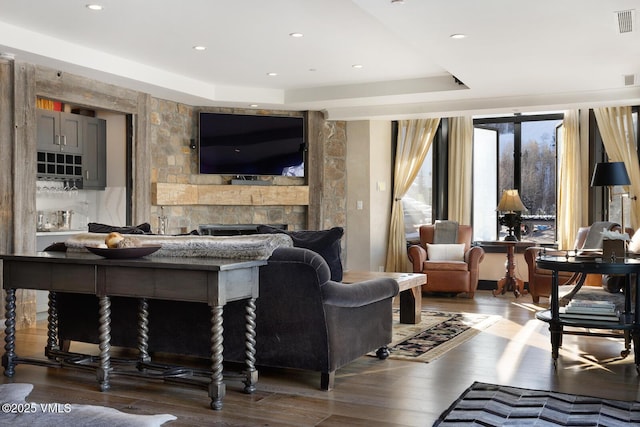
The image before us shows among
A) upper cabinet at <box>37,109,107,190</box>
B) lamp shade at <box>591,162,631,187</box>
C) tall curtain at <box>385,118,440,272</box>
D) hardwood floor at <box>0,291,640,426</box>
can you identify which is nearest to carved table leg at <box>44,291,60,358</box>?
hardwood floor at <box>0,291,640,426</box>

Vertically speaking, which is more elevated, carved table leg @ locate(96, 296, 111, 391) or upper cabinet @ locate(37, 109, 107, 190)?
upper cabinet @ locate(37, 109, 107, 190)

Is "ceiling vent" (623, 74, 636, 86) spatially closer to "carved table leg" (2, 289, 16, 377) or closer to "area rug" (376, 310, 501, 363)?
"area rug" (376, 310, 501, 363)

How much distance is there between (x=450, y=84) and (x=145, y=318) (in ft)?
16.0

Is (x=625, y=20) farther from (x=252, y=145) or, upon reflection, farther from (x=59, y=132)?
(x=59, y=132)

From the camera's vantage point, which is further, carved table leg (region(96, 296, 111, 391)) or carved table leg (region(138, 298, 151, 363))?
carved table leg (region(138, 298, 151, 363))

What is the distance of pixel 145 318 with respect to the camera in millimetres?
4277

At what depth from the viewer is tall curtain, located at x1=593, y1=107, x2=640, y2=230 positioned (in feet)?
27.3

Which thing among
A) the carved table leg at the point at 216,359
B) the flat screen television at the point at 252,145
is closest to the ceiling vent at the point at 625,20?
the carved table leg at the point at 216,359

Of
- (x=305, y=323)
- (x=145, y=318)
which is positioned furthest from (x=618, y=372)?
(x=145, y=318)

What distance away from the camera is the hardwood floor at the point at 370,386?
3.51 metres

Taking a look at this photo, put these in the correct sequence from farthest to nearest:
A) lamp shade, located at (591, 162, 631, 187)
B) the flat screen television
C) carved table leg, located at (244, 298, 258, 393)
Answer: the flat screen television < lamp shade, located at (591, 162, 631, 187) < carved table leg, located at (244, 298, 258, 393)

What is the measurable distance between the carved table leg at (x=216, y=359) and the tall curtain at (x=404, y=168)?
5.93 metres

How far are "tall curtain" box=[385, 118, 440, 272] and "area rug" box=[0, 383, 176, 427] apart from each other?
6316 millimetres

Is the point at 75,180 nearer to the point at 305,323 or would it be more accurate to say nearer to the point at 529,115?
the point at 305,323
